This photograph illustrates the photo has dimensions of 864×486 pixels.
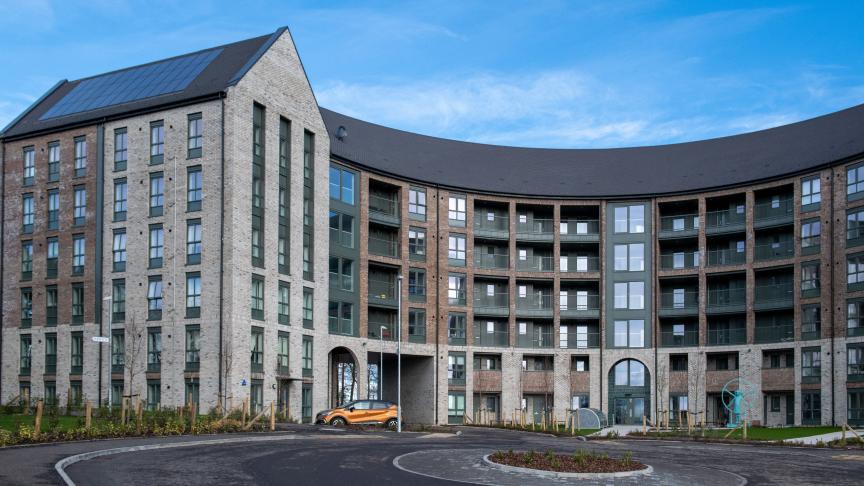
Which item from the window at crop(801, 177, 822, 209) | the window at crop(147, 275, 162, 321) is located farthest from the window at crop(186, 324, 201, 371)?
the window at crop(801, 177, 822, 209)

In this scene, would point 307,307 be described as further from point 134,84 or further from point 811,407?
point 811,407

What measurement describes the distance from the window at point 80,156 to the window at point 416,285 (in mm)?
22479

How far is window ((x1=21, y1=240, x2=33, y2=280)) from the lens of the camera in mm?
59344

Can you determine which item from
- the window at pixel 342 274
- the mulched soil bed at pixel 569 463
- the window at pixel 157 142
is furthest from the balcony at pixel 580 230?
the mulched soil bed at pixel 569 463

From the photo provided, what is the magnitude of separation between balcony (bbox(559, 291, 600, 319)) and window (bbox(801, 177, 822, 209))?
1608 cm

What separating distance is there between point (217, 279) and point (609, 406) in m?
33.5

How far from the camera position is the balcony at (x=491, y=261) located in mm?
74375

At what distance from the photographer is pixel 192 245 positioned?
53312mm

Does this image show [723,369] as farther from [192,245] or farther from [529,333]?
[192,245]

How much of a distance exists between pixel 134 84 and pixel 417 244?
70.7 ft

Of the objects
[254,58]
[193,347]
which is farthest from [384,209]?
[193,347]

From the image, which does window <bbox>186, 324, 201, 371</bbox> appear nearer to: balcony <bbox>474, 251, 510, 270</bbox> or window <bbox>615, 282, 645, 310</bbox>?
balcony <bbox>474, 251, 510, 270</bbox>

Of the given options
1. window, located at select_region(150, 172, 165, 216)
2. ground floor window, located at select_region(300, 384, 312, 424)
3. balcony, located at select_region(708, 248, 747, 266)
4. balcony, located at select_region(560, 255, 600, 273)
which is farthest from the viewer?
balcony, located at select_region(560, 255, 600, 273)

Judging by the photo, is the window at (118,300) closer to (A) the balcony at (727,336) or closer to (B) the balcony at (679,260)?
(B) the balcony at (679,260)
